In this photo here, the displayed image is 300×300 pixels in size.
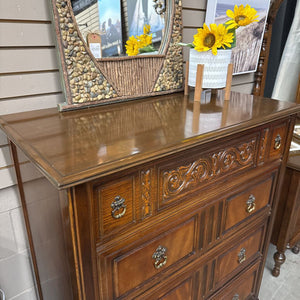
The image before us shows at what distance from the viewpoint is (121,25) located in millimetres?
1133

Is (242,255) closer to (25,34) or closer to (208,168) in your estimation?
(208,168)

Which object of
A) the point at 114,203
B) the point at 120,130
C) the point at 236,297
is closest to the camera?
the point at 114,203

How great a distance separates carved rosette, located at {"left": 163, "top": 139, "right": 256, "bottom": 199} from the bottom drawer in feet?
2.04

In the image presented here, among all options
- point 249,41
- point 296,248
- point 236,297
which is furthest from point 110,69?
point 296,248

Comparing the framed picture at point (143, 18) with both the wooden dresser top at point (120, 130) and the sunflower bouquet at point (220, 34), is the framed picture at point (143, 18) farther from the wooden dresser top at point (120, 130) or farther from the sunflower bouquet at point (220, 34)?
the wooden dresser top at point (120, 130)

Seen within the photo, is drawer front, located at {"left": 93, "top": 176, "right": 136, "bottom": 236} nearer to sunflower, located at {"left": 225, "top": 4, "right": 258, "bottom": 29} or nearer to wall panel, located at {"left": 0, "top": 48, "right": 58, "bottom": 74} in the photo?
wall panel, located at {"left": 0, "top": 48, "right": 58, "bottom": 74}

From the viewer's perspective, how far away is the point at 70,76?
106 centimetres

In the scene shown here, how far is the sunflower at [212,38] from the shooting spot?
46.9 inches

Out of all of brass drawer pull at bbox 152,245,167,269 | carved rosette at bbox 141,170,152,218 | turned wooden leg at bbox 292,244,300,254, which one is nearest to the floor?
turned wooden leg at bbox 292,244,300,254

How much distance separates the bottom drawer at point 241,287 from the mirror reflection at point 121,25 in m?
1.14

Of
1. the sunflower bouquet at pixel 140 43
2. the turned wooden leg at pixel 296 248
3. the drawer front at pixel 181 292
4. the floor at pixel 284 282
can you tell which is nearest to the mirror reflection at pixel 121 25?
the sunflower bouquet at pixel 140 43

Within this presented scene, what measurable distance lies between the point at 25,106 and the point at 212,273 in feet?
3.42

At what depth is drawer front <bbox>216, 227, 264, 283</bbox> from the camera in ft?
4.16

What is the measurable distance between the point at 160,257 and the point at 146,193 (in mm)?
275
